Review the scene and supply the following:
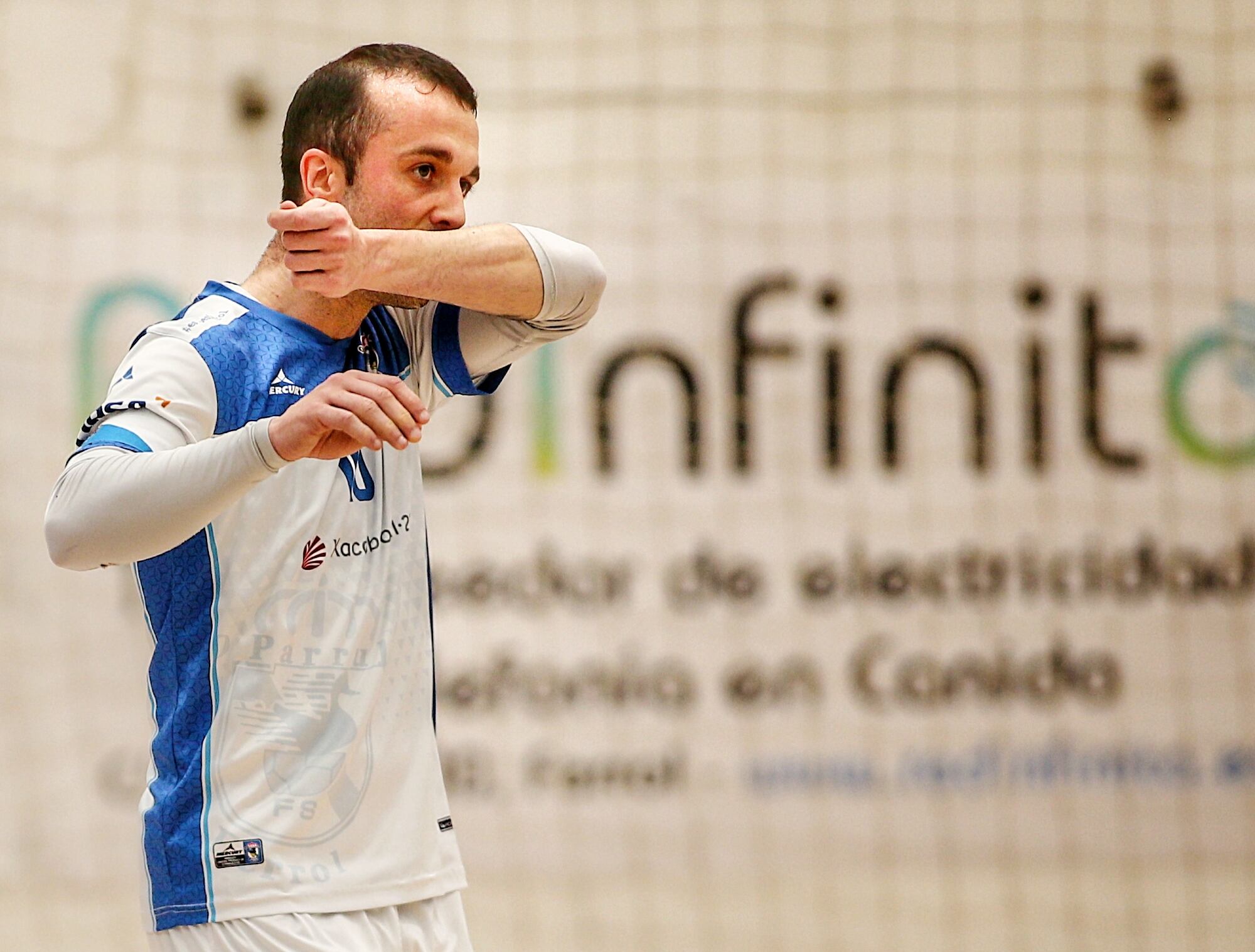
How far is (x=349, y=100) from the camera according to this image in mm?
2150

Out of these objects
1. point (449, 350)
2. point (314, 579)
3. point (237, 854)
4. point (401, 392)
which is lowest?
point (237, 854)

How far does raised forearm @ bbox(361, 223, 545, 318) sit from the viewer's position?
1.97m

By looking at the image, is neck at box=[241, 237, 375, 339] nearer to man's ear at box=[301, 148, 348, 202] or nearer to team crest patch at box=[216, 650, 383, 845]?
man's ear at box=[301, 148, 348, 202]

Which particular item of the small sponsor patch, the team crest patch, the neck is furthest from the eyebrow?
the small sponsor patch

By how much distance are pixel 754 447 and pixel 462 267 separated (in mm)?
4351

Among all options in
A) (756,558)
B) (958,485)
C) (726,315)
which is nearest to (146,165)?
(726,315)

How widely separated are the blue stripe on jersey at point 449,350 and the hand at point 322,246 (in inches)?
18.1

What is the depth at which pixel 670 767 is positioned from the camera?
6.13 meters

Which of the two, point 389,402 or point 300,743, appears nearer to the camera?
point 389,402

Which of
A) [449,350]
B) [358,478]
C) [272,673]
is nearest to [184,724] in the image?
[272,673]

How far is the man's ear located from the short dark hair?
10mm

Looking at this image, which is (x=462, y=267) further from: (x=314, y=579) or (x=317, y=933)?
(x=317, y=933)

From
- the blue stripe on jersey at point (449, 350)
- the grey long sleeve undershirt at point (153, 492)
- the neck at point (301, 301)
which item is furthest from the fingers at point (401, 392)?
the blue stripe on jersey at point (449, 350)

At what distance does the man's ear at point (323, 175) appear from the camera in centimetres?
214
